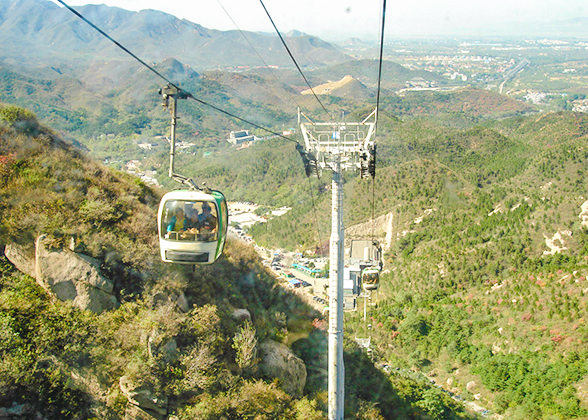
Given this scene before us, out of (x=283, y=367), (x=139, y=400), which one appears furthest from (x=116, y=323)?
(x=283, y=367)

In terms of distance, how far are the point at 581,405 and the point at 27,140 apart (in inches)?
1010

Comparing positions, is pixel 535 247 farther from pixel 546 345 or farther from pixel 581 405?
pixel 581 405

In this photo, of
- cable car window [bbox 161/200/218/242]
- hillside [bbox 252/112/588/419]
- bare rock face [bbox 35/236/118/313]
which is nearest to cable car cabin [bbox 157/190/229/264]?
cable car window [bbox 161/200/218/242]

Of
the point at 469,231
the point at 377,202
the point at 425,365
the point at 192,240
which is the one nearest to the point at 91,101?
the point at 377,202

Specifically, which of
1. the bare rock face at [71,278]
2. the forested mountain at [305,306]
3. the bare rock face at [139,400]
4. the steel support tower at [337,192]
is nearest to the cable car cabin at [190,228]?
the steel support tower at [337,192]

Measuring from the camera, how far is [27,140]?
53.1 ft

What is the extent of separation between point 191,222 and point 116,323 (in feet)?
15.8

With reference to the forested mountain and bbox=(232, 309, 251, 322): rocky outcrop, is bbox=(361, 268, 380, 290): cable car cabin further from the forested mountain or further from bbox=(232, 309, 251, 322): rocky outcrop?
bbox=(232, 309, 251, 322): rocky outcrop

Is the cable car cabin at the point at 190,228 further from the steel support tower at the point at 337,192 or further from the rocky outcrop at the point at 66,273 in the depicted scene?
the rocky outcrop at the point at 66,273

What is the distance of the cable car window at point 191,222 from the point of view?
9.48 meters

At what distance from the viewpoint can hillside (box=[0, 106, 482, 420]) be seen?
11172mm

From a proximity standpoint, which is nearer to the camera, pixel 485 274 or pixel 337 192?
pixel 337 192

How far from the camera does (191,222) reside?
382 inches

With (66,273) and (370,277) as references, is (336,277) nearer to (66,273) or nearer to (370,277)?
(370,277)
